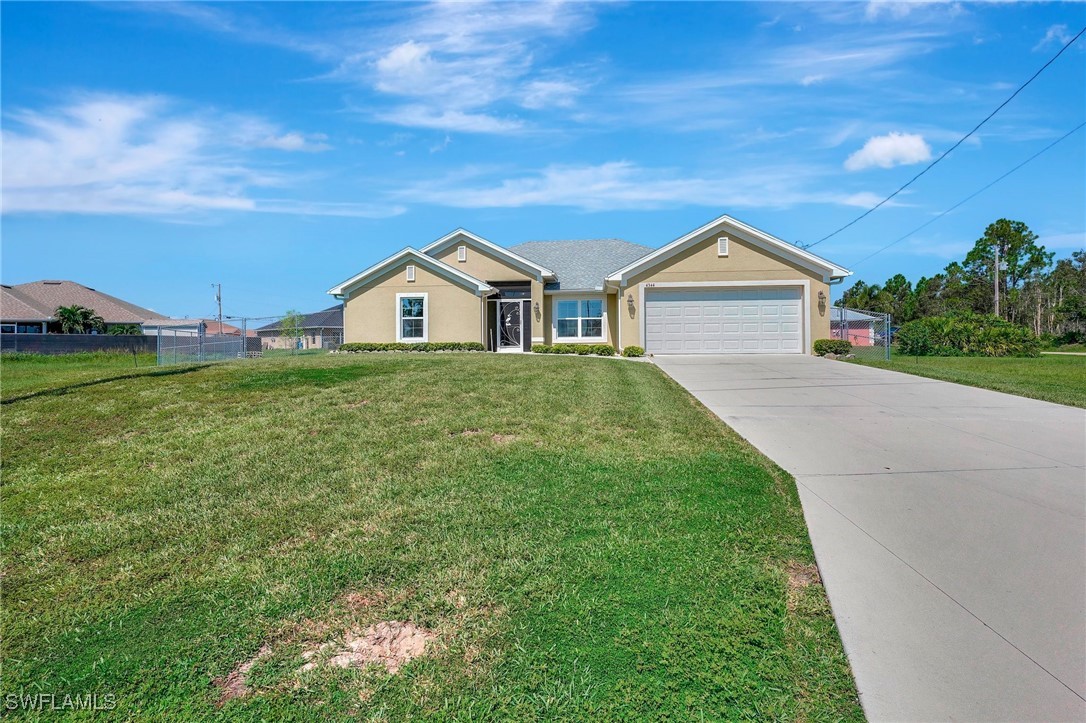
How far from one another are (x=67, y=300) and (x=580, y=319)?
42.4 metres

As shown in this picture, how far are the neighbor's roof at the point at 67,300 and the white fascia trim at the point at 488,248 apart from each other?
104ft

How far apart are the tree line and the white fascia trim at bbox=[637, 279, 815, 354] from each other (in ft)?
106

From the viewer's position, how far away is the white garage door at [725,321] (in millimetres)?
21156

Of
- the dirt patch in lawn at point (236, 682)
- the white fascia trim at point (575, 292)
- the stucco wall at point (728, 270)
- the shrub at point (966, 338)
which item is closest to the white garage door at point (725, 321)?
the stucco wall at point (728, 270)

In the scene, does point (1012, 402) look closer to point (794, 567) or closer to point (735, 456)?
point (735, 456)

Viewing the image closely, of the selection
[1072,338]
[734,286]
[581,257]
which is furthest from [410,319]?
[1072,338]

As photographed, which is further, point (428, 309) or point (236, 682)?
point (428, 309)

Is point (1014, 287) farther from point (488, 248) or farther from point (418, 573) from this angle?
point (418, 573)

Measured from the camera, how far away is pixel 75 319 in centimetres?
3962

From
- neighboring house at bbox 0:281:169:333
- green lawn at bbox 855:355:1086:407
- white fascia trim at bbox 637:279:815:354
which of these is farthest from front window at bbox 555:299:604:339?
neighboring house at bbox 0:281:169:333

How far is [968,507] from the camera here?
16.2 ft

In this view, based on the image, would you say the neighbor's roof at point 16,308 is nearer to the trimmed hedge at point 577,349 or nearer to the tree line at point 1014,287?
the trimmed hedge at point 577,349

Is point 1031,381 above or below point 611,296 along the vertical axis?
below

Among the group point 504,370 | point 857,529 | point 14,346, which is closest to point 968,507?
point 857,529
